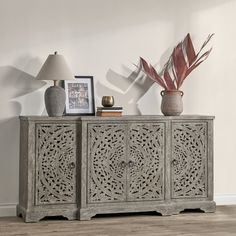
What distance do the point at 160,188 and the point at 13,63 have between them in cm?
154

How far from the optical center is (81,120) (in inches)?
187

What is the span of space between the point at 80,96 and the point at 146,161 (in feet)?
2.50

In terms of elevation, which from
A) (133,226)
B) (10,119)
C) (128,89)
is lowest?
(133,226)

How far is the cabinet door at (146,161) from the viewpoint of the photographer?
4906 mm

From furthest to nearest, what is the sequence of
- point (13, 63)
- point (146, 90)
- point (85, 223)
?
point (146, 90)
point (13, 63)
point (85, 223)

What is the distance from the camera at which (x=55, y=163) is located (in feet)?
15.5

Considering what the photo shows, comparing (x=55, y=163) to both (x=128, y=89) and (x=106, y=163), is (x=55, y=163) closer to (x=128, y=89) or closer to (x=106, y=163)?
(x=106, y=163)

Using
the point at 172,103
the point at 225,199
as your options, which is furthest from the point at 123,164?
the point at 225,199

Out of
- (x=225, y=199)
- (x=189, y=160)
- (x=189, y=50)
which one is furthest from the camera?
(x=225, y=199)

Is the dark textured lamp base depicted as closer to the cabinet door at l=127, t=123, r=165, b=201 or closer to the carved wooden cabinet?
the carved wooden cabinet

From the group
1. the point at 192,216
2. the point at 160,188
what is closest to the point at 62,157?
the point at 160,188

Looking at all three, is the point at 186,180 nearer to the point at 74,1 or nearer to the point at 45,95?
the point at 45,95

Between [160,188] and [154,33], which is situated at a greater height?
[154,33]

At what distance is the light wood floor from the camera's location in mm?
4340
